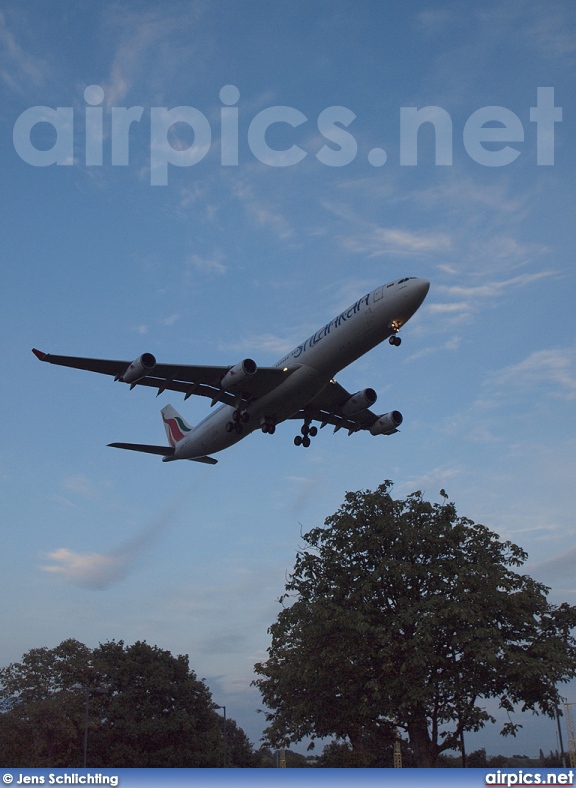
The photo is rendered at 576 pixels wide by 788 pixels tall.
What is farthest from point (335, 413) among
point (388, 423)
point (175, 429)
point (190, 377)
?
point (175, 429)

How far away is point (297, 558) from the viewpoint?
39812 millimetres

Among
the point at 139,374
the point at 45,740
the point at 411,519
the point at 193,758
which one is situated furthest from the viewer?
the point at 193,758

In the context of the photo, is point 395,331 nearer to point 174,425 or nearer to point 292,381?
point 292,381

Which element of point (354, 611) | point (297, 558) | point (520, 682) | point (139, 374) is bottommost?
point (520, 682)

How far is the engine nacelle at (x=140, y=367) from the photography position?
3222 cm

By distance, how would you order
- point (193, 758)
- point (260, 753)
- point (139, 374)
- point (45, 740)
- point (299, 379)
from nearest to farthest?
point (139, 374) < point (299, 379) < point (45, 740) < point (193, 758) < point (260, 753)

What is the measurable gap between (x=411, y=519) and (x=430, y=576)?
3.57m

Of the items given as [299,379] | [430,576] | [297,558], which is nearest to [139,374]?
[299,379]

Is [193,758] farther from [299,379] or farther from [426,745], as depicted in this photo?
[299,379]

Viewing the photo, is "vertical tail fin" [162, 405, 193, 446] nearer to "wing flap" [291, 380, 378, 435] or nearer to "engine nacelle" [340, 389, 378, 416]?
"wing flap" [291, 380, 378, 435]

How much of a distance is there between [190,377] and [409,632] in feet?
54.1

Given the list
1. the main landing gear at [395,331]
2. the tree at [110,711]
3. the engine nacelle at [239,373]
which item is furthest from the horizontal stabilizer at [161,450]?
the tree at [110,711]

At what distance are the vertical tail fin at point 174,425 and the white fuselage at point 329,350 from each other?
9.59 metres

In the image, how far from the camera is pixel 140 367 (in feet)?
106
